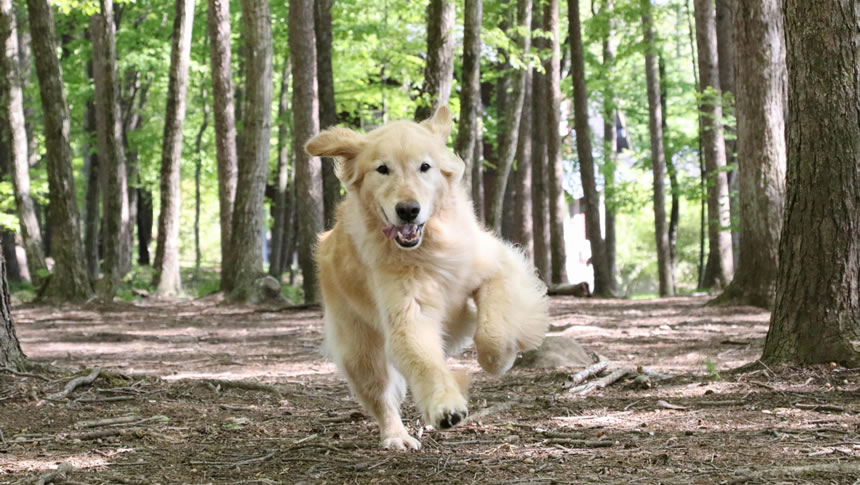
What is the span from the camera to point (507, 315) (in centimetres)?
468

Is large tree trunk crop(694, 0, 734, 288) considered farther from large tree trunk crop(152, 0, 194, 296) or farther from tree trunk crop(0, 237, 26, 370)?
tree trunk crop(0, 237, 26, 370)

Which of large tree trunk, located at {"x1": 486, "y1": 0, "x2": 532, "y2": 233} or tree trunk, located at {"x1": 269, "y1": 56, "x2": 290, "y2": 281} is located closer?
large tree trunk, located at {"x1": 486, "y1": 0, "x2": 532, "y2": 233}

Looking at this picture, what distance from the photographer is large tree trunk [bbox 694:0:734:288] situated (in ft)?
61.0

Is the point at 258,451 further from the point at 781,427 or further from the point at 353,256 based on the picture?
the point at 781,427

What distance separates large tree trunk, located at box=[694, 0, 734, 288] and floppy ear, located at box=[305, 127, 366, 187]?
1428 cm

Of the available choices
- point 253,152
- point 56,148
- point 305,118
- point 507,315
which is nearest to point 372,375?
point 507,315

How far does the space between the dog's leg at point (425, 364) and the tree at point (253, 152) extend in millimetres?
12784

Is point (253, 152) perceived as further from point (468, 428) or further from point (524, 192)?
point (468, 428)

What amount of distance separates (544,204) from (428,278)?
1813 cm

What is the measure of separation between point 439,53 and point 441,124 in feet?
24.9

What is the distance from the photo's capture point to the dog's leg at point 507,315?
178 inches

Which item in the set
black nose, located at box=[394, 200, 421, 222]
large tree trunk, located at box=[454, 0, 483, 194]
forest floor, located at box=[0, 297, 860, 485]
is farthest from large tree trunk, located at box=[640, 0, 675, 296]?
black nose, located at box=[394, 200, 421, 222]

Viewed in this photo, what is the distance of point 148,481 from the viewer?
162 inches

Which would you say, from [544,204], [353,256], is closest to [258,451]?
[353,256]
